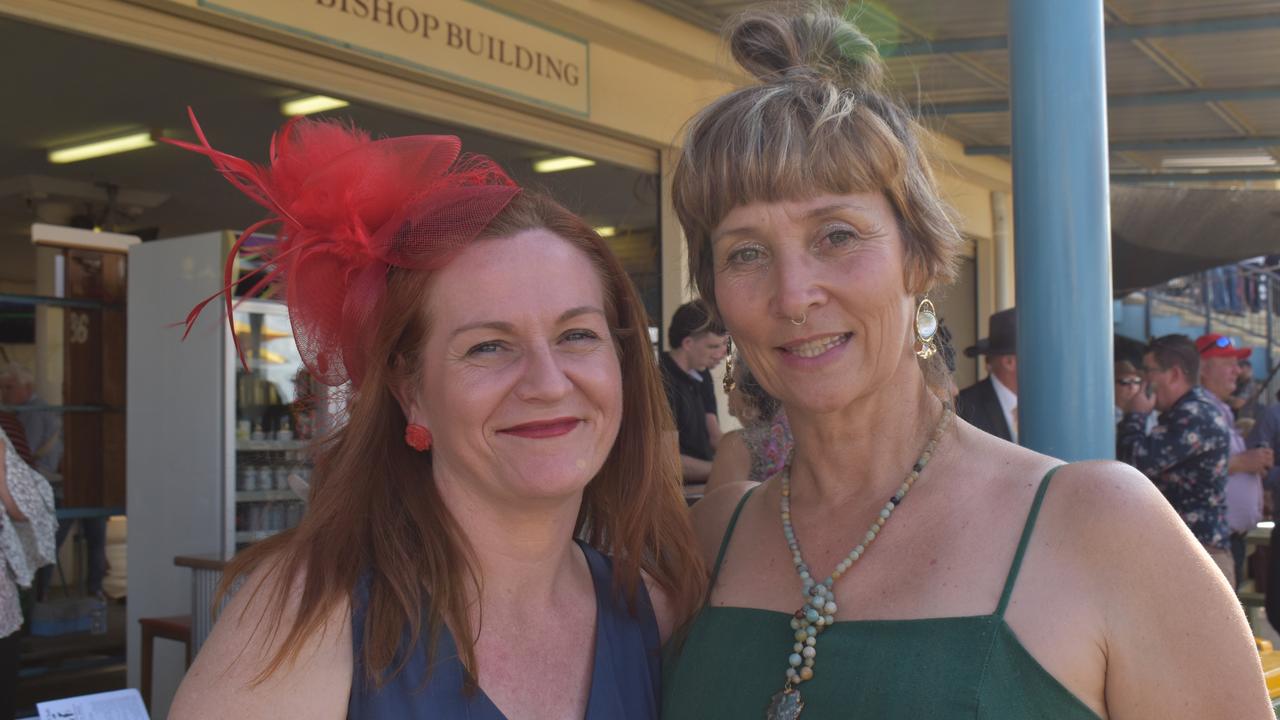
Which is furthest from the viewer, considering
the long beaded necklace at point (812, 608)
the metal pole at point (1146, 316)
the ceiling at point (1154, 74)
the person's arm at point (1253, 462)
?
the metal pole at point (1146, 316)

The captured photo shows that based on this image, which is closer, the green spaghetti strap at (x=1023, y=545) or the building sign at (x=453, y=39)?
the green spaghetti strap at (x=1023, y=545)

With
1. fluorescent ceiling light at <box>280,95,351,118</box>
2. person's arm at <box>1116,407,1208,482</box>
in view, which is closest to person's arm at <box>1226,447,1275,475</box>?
person's arm at <box>1116,407,1208,482</box>

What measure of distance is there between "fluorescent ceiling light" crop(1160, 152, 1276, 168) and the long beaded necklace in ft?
23.2

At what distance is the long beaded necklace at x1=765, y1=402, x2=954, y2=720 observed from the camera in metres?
1.61

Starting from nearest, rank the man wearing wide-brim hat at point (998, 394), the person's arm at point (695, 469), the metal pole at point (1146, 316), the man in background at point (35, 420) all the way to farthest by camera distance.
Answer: the man wearing wide-brim hat at point (998, 394) < the person's arm at point (695, 469) < the man in background at point (35, 420) < the metal pole at point (1146, 316)

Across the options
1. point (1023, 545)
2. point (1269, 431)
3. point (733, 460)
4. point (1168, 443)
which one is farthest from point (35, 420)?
point (1269, 431)

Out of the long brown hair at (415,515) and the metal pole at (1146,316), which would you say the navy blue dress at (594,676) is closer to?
the long brown hair at (415,515)

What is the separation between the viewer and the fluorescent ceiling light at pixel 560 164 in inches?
257

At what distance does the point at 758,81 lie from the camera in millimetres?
1845

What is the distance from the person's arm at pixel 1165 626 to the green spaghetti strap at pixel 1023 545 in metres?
0.09

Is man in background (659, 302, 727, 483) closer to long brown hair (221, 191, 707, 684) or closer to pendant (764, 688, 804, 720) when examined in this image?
long brown hair (221, 191, 707, 684)

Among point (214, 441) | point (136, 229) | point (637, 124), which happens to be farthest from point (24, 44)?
point (136, 229)

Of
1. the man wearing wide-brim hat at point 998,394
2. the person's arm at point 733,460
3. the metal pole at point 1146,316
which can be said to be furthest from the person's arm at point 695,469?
the metal pole at point 1146,316

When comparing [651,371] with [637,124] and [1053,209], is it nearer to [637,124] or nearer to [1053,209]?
[1053,209]
